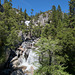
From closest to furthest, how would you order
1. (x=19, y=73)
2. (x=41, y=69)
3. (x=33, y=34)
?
1. (x=41, y=69)
2. (x=19, y=73)
3. (x=33, y=34)

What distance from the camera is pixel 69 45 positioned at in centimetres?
1336

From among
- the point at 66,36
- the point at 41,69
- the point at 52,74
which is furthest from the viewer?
the point at 66,36

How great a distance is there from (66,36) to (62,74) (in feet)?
23.7

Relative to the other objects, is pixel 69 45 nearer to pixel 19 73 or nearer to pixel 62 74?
pixel 62 74

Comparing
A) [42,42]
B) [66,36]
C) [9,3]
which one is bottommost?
[42,42]

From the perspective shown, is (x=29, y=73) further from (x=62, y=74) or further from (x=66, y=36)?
(x=66, y=36)

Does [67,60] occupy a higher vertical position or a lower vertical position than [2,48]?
lower

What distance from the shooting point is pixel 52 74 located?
9180 mm

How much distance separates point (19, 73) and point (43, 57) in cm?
867

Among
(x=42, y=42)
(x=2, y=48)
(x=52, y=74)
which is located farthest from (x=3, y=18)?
(x=52, y=74)

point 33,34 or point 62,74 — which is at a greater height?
point 33,34

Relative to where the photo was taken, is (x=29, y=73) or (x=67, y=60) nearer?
(x=67, y=60)

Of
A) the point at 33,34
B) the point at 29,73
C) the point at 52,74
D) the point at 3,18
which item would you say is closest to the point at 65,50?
the point at 52,74

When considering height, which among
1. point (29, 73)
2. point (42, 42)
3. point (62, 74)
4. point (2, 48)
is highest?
point (42, 42)
